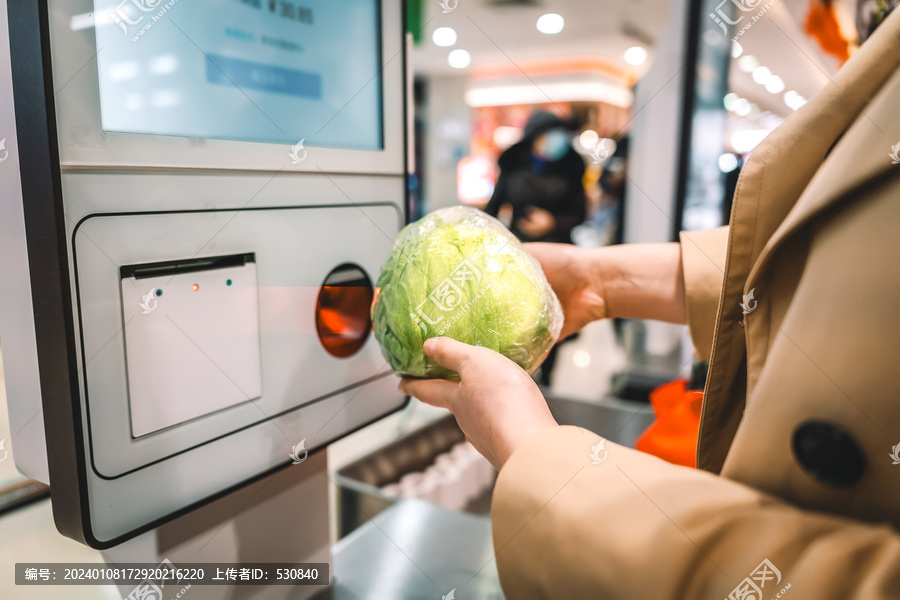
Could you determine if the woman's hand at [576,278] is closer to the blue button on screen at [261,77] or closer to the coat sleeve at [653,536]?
the blue button on screen at [261,77]

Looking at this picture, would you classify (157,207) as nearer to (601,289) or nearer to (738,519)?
(738,519)

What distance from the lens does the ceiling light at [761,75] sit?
18.8 ft

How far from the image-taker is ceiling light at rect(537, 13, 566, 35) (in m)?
6.16

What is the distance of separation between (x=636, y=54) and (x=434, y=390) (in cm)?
855

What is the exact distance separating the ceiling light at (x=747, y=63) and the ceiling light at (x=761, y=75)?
176 mm

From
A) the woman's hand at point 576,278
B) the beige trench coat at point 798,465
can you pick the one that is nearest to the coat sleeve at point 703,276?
the woman's hand at point 576,278

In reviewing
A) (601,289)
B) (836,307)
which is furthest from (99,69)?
(601,289)

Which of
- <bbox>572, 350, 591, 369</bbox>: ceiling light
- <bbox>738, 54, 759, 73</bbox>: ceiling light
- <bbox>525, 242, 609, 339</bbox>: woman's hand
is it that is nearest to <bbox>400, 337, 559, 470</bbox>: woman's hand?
<bbox>525, 242, 609, 339</bbox>: woman's hand

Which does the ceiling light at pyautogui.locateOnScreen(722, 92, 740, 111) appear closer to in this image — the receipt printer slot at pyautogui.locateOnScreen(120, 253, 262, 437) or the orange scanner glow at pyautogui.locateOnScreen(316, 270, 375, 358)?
the orange scanner glow at pyautogui.locateOnScreen(316, 270, 375, 358)

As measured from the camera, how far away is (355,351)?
35.3 inches

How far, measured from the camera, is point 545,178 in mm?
3258

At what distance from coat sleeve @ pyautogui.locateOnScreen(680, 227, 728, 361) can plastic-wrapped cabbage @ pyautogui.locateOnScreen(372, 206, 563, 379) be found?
1.17ft

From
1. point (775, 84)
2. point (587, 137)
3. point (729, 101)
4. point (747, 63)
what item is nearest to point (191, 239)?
point (729, 101)

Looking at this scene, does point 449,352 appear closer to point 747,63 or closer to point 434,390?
point 434,390
